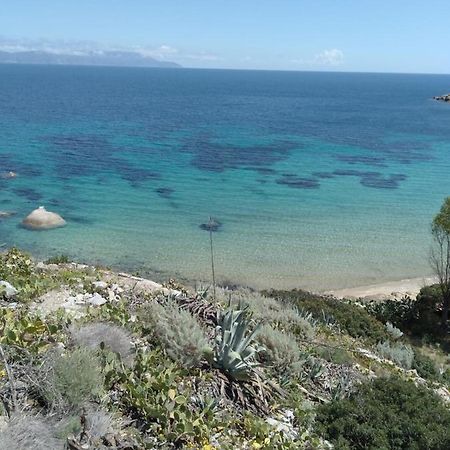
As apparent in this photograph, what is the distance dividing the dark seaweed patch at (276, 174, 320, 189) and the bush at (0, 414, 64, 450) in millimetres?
38212

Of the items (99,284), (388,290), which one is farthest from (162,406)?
(388,290)

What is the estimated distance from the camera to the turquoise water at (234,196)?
90.0ft

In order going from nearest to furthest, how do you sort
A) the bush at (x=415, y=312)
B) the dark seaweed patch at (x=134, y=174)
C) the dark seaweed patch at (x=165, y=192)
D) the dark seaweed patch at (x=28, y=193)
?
the bush at (x=415, y=312) < the dark seaweed patch at (x=28, y=193) < the dark seaweed patch at (x=165, y=192) < the dark seaweed patch at (x=134, y=174)

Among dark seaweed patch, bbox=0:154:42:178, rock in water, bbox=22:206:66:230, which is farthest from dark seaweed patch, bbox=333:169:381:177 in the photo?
dark seaweed patch, bbox=0:154:42:178

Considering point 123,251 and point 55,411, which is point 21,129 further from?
point 55,411

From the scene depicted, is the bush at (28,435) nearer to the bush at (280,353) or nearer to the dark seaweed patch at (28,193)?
the bush at (280,353)

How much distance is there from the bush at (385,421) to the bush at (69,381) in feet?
11.3

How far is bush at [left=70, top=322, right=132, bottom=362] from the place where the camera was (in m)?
7.11

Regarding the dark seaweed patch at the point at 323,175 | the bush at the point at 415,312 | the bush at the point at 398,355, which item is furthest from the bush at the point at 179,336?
the dark seaweed patch at the point at 323,175

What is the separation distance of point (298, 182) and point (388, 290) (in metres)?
20.3

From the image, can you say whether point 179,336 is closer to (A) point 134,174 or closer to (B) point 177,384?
(B) point 177,384

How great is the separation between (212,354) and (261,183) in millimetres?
36145

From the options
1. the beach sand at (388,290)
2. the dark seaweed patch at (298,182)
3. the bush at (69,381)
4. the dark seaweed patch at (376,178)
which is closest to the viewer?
the bush at (69,381)

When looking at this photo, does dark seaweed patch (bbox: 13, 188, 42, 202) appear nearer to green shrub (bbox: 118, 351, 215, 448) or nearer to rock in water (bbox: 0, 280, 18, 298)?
rock in water (bbox: 0, 280, 18, 298)
